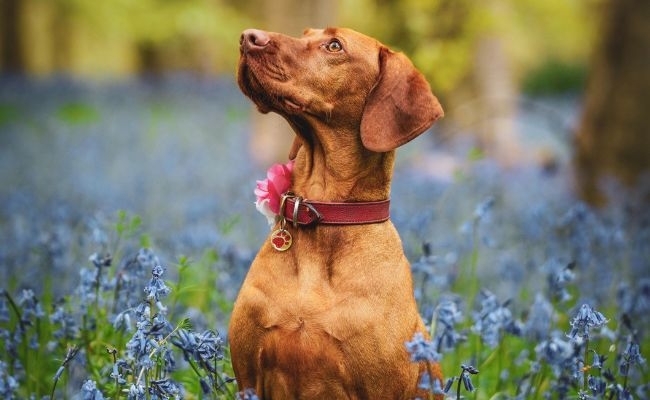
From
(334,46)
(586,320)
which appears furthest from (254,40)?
(586,320)

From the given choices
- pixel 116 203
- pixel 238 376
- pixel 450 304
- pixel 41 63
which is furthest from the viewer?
pixel 41 63

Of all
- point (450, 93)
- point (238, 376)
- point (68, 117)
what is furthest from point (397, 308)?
point (68, 117)

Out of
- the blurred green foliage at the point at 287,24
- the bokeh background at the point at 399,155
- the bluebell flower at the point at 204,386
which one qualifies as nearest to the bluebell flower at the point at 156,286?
the bluebell flower at the point at 204,386

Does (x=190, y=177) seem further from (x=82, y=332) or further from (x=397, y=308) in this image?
(x=397, y=308)

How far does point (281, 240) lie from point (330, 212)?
21 centimetres

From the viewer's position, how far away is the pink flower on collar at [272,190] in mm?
2979

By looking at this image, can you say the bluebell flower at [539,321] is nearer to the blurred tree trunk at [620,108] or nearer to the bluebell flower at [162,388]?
the bluebell flower at [162,388]

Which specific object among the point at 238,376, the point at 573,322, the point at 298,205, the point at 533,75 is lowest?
the point at 238,376

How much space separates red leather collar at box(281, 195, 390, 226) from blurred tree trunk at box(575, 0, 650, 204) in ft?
17.5

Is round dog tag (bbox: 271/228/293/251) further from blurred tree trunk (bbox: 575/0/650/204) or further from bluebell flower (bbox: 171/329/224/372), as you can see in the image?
blurred tree trunk (bbox: 575/0/650/204)

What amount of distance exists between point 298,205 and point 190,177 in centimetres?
638

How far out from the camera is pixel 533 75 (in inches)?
1299

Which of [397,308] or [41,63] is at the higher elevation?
[41,63]

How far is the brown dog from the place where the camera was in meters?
2.63
